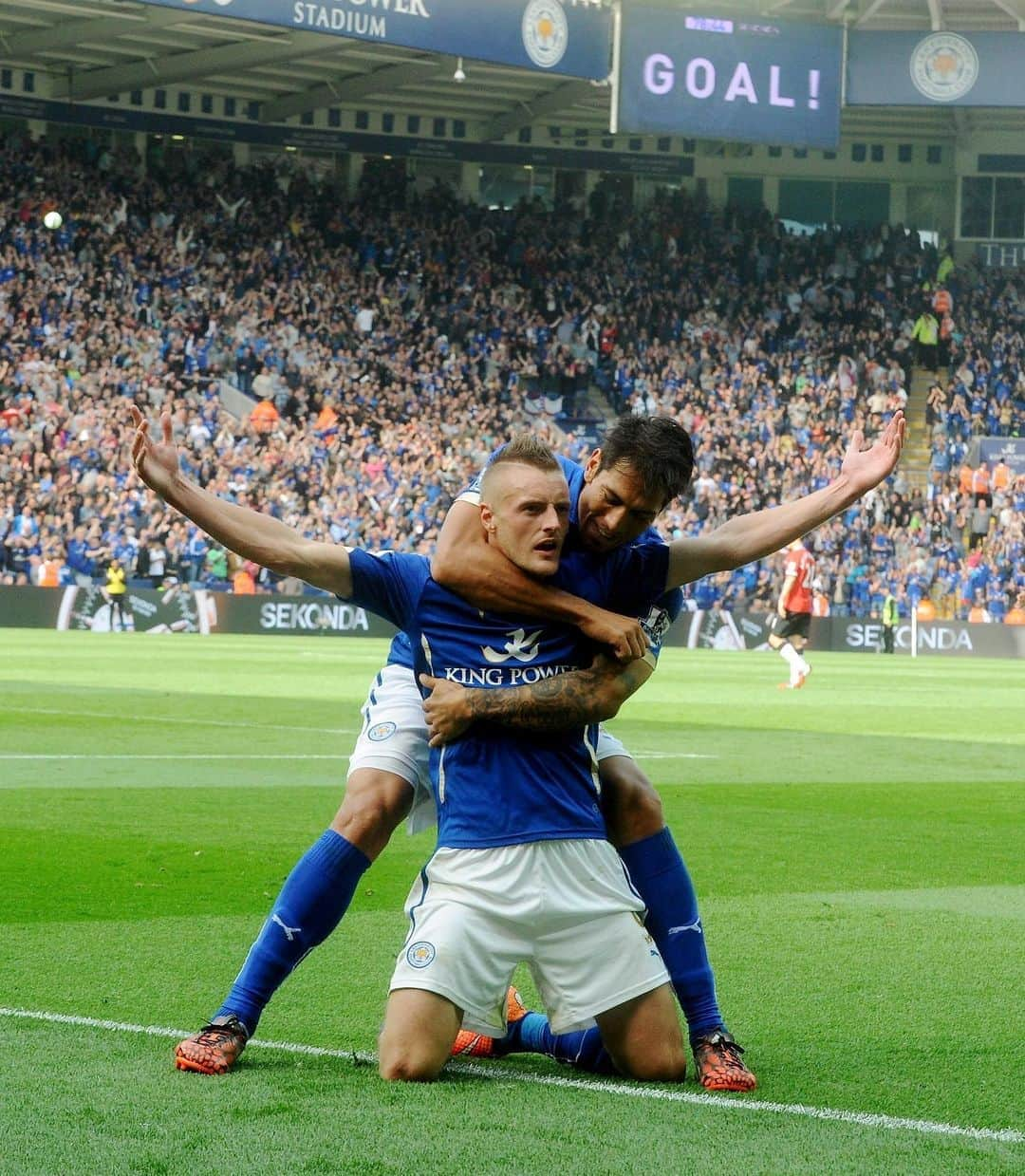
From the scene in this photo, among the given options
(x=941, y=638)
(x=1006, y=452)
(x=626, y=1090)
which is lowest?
(x=941, y=638)

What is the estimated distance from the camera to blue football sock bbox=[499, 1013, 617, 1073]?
541cm

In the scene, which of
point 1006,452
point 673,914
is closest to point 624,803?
point 673,914

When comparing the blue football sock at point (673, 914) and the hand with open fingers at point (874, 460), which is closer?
the blue football sock at point (673, 914)

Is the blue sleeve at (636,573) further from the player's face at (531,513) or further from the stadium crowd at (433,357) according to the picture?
the stadium crowd at (433,357)

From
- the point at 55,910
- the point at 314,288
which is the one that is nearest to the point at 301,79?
the point at 314,288

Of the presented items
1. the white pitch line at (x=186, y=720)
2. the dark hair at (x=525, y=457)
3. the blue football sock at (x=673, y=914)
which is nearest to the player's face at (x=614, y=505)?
the dark hair at (x=525, y=457)

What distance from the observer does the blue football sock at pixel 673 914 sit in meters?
5.55

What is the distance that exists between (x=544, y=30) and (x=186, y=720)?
83.1 ft

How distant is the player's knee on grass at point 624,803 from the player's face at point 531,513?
72 cm

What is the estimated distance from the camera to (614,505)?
17.3 ft

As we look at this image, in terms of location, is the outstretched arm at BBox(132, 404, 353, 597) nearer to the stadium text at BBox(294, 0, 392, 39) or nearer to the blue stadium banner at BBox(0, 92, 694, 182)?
the stadium text at BBox(294, 0, 392, 39)

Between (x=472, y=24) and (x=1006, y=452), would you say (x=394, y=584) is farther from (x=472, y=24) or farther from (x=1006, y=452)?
(x=1006, y=452)

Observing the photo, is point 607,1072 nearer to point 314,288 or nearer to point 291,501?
point 291,501

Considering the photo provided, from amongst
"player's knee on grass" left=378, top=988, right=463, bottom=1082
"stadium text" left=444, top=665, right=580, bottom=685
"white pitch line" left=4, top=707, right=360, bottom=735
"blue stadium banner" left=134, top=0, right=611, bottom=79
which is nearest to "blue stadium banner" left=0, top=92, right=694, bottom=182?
"blue stadium banner" left=134, top=0, right=611, bottom=79
